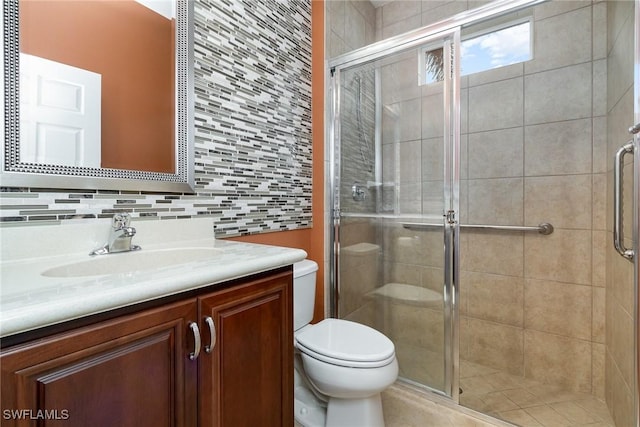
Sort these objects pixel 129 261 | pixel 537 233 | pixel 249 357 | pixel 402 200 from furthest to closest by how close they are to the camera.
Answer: pixel 537 233 → pixel 402 200 → pixel 129 261 → pixel 249 357

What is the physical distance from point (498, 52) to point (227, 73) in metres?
1.76

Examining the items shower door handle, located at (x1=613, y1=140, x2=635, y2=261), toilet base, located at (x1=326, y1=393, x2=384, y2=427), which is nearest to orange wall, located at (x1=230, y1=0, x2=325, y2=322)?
toilet base, located at (x1=326, y1=393, x2=384, y2=427)

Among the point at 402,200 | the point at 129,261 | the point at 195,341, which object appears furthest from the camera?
the point at 402,200

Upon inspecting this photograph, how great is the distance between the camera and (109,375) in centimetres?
54

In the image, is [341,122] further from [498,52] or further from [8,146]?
[8,146]

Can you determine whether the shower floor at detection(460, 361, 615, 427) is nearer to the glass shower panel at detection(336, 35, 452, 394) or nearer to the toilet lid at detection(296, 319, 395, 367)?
the glass shower panel at detection(336, 35, 452, 394)

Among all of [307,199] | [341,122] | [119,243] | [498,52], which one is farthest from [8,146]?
[498,52]

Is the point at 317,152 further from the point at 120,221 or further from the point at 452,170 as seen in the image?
the point at 120,221

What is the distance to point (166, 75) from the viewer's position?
1.13 m

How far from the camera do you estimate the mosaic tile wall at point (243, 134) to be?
1014 millimetres

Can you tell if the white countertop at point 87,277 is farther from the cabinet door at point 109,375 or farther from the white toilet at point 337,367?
the white toilet at point 337,367

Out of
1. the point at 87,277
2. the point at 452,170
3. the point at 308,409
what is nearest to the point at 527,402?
the point at 308,409

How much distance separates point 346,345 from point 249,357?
1.75ft

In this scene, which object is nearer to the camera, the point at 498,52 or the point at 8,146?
the point at 8,146
